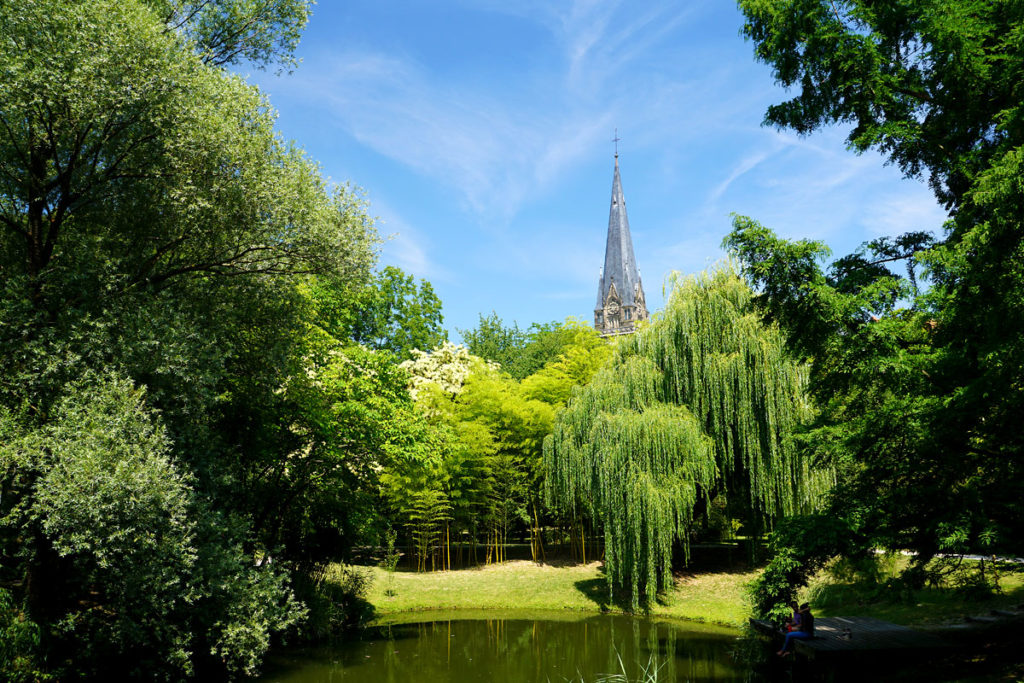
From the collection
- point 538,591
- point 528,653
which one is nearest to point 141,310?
point 528,653

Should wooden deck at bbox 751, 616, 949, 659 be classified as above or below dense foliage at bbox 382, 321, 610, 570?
below

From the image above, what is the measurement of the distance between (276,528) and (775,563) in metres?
11.4

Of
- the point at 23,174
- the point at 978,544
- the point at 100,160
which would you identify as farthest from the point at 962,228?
the point at 23,174

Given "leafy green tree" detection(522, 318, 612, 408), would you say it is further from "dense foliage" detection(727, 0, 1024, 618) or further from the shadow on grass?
"dense foliage" detection(727, 0, 1024, 618)

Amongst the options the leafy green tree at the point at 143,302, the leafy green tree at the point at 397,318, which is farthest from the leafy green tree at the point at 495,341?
the leafy green tree at the point at 143,302

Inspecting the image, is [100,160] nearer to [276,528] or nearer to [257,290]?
[257,290]

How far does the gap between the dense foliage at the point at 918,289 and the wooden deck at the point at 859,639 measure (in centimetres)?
300

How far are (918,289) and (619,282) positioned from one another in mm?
62350

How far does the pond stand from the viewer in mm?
12281

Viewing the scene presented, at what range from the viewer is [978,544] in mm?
7691

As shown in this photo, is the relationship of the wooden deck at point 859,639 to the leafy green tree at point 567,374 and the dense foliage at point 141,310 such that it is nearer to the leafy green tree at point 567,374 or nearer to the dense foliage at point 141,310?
the dense foliage at point 141,310

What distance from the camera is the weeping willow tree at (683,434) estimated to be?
56.3ft

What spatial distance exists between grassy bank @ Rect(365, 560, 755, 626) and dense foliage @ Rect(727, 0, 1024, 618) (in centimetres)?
897

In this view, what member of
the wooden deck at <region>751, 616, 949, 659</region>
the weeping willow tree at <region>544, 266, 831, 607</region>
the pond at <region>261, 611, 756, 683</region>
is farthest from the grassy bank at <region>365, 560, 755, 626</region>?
the wooden deck at <region>751, 616, 949, 659</region>
